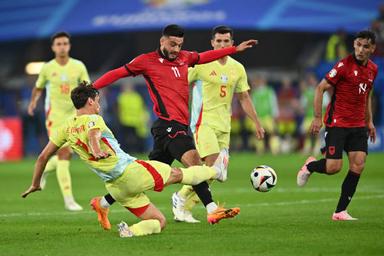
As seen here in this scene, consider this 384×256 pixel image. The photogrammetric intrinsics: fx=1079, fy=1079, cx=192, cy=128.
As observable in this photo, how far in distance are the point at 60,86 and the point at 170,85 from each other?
4210 mm

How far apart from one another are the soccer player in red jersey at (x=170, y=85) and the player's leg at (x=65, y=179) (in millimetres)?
3288

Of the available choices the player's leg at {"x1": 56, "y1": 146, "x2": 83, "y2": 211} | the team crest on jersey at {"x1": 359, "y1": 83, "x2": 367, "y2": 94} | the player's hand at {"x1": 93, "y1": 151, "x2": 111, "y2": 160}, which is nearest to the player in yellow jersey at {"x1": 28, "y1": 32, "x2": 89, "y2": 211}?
the player's leg at {"x1": 56, "y1": 146, "x2": 83, "y2": 211}

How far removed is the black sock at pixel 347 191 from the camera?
13.7 meters

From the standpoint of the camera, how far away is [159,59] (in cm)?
1333

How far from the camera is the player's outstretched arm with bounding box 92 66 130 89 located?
12828 mm

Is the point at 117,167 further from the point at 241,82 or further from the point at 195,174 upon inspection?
the point at 241,82

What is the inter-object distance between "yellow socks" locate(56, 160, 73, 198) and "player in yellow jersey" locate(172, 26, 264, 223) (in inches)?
112

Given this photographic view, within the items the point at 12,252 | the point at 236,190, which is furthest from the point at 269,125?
the point at 12,252

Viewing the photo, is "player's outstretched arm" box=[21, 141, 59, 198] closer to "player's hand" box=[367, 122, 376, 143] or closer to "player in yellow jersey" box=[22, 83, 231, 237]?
"player in yellow jersey" box=[22, 83, 231, 237]

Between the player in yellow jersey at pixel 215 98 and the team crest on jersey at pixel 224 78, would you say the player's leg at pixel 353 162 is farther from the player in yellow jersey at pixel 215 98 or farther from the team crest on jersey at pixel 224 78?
the team crest on jersey at pixel 224 78

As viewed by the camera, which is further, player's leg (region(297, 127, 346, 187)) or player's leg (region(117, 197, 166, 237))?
player's leg (region(297, 127, 346, 187))

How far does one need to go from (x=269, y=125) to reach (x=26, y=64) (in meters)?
9.00

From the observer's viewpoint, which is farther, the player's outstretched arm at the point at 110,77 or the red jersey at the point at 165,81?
the red jersey at the point at 165,81

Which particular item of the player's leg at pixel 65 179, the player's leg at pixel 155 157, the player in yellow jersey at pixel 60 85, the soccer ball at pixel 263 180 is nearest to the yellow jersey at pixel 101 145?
the player's leg at pixel 155 157
